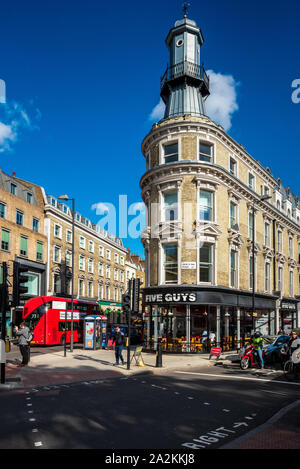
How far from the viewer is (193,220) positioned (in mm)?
24219

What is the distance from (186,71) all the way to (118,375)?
2153 cm

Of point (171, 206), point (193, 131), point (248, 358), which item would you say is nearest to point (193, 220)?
point (171, 206)

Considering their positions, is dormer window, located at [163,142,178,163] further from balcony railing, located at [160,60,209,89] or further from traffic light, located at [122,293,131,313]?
traffic light, located at [122,293,131,313]

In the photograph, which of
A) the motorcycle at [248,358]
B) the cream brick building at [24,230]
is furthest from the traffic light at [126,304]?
the cream brick building at [24,230]

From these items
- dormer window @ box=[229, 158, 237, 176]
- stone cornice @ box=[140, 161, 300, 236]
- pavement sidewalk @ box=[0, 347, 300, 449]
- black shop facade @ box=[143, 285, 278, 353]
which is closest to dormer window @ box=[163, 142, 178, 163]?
stone cornice @ box=[140, 161, 300, 236]

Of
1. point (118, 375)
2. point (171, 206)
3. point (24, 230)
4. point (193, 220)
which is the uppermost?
point (24, 230)

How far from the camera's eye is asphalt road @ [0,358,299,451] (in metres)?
6.71

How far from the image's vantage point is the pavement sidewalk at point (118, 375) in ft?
21.7

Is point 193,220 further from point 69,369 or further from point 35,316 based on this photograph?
point 35,316

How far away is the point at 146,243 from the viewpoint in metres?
26.2

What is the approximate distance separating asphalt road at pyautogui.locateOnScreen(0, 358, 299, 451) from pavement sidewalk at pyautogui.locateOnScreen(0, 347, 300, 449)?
A: 0.39 meters

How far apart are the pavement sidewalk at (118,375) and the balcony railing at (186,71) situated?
62.9 ft

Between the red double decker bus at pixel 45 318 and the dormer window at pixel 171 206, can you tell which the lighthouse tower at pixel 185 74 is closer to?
the dormer window at pixel 171 206
